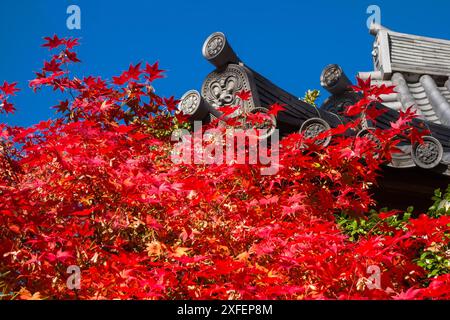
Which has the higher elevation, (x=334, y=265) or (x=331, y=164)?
(x=331, y=164)

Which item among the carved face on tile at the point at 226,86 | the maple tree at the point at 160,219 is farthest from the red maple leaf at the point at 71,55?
the carved face on tile at the point at 226,86

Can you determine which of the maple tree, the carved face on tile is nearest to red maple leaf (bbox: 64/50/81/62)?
the maple tree

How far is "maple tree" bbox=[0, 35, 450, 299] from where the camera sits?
4.51 metres

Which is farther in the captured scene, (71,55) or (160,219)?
(71,55)

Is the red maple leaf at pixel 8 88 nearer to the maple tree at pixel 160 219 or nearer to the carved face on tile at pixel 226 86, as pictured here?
the maple tree at pixel 160 219

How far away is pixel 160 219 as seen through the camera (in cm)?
520

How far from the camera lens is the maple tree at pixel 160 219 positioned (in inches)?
177

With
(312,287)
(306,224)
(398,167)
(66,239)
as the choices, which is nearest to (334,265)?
(312,287)

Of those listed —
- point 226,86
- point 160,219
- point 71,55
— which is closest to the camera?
point 160,219

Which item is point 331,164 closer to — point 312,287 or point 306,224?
point 306,224

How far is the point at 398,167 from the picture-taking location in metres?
8.34

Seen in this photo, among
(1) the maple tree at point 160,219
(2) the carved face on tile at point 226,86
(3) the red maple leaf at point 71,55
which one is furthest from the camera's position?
(2) the carved face on tile at point 226,86

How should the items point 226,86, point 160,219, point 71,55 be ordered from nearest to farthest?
point 160,219
point 71,55
point 226,86
